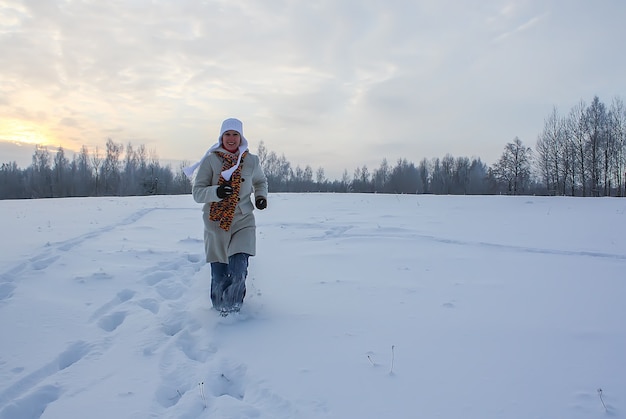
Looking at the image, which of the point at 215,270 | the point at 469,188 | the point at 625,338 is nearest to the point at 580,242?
the point at 625,338

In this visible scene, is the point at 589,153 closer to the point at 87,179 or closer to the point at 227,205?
the point at 227,205

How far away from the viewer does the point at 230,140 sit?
13.2 ft

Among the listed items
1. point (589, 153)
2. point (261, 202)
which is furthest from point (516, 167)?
point (261, 202)

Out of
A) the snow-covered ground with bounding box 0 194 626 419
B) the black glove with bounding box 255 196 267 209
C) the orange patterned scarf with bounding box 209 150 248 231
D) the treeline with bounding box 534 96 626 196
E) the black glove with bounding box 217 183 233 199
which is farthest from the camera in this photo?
the treeline with bounding box 534 96 626 196

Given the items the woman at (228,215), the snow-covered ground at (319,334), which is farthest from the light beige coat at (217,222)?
the snow-covered ground at (319,334)

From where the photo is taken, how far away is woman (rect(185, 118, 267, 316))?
156 inches

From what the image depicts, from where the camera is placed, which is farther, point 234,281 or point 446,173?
point 446,173

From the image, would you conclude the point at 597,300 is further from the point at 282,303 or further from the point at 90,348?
the point at 90,348

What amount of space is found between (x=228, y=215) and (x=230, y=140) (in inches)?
30.9

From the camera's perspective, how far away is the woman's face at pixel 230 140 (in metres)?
4.02

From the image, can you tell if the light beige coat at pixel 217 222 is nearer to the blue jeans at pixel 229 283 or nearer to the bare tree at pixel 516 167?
the blue jeans at pixel 229 283

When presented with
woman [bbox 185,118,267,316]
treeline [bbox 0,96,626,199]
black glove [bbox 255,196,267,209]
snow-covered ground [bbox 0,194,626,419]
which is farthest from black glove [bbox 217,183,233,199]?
treeline [bbox 0,96,626,199]

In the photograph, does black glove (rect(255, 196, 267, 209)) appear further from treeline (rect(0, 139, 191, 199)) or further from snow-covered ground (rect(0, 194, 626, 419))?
treeline (rect(0, 139, 191, 199))

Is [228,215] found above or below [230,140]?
below
